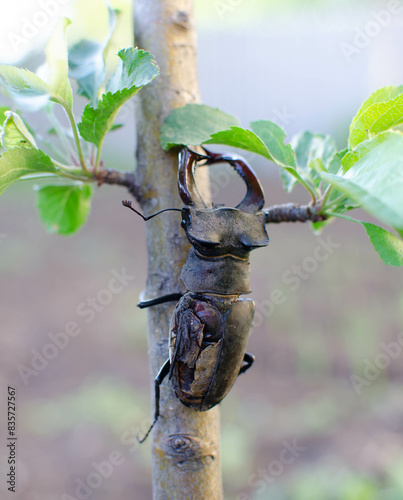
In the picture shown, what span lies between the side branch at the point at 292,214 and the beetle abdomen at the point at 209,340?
0.27 meters

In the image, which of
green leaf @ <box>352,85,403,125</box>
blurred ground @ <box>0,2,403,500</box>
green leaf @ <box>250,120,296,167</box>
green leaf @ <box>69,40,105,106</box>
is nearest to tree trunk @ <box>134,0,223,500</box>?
green leaf @ <box>69,40,105,106</box>

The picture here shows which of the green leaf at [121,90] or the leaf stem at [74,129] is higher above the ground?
the green leaf at [121,90]

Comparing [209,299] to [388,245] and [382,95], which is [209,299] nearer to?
[388,245]

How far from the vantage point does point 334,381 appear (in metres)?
4.67

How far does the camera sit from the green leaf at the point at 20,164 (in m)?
0.94

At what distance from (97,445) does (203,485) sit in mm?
3265

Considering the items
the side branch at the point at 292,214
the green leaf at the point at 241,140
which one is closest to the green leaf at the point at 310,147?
the side branch at the point at 292,214

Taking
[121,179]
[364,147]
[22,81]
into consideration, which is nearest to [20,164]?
[22,81]

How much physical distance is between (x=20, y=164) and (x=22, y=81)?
18 centimetres

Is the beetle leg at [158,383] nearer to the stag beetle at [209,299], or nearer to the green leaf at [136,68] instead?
the stag beetle at [209,299]

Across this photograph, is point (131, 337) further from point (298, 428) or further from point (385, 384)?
point (385, 384)

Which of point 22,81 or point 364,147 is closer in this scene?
point 364,147

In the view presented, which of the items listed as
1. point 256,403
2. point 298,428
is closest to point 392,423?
point 298,428

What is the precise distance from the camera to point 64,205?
157 cm
